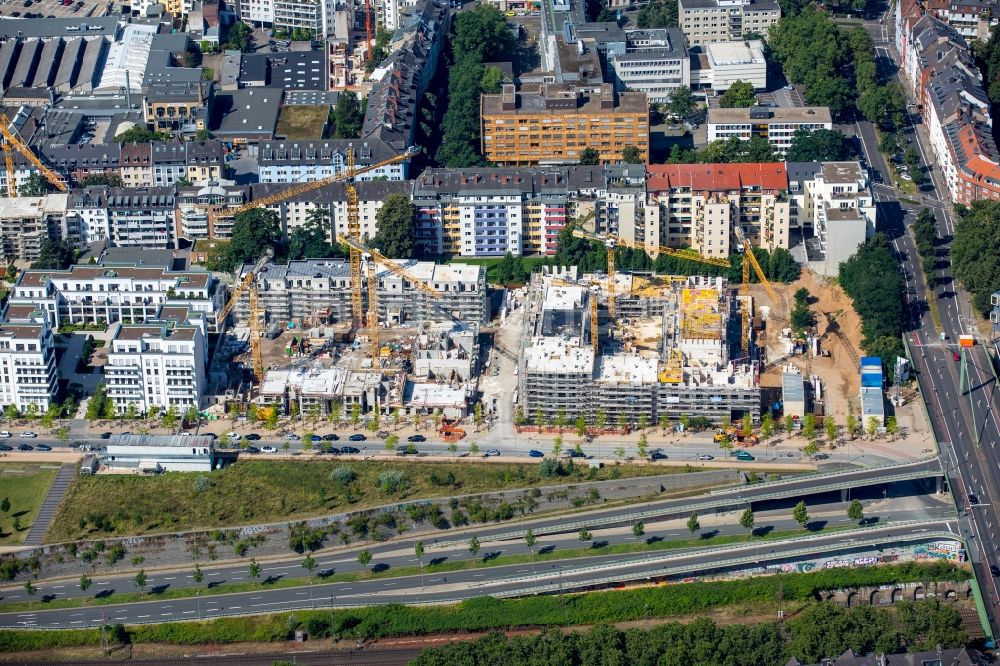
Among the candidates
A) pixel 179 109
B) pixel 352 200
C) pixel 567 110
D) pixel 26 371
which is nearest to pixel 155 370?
pixel 26 371

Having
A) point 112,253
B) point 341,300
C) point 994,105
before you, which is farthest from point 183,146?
point 994,105

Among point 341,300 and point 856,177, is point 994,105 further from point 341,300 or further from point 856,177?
point 341,300

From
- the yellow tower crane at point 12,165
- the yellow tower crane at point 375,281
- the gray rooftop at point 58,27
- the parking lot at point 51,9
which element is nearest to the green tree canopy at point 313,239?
the yellow tower crane at point 375,281

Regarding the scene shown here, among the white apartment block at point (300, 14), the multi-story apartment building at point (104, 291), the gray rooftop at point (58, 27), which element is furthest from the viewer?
the gray rooftop at point (58, 27)

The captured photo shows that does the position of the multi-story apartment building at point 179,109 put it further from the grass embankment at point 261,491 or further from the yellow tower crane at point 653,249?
the grass embankment at point 261,491

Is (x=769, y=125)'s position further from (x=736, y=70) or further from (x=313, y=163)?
(x=313, y=163)

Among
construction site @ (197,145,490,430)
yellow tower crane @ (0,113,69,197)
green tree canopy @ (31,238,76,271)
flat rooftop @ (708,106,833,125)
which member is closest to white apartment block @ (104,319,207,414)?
construction site @ (197,145,490,430)
